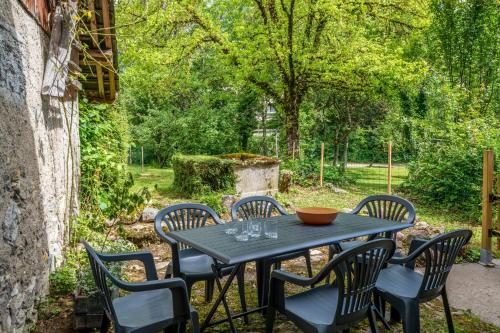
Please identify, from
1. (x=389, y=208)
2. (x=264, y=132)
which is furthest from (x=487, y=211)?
(x=264, y=132)

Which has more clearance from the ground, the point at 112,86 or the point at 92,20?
the point at 92,20

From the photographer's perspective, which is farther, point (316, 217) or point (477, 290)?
point (477, 290)

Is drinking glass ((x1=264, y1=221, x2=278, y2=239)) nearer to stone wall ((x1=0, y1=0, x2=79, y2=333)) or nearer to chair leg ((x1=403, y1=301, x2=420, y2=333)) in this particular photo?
chair leg ((x1=403, y1=301, x2=420, y2=333))

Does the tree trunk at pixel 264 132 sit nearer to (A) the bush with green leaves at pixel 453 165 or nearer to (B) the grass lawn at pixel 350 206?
(B) the grass lawn at pixel 350 206

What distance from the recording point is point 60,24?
3.59 m

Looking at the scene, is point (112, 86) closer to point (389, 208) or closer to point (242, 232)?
point (242, 232)

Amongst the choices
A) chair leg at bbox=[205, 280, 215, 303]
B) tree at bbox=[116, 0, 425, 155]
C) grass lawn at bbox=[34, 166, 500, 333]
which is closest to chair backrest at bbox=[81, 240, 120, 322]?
grass lawn at bbox=[34, 166, 500, 333]

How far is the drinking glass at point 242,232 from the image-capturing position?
274cm

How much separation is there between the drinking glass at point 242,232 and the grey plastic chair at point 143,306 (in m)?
0.61

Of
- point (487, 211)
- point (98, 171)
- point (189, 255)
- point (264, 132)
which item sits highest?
point (264, 132)

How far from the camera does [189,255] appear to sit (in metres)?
3.44

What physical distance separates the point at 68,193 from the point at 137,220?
1.72 metres

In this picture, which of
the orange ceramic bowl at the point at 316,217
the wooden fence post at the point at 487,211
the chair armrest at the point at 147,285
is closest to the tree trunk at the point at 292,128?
the wooden fence post at the point at 487,211

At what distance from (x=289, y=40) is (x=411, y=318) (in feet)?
29.1
